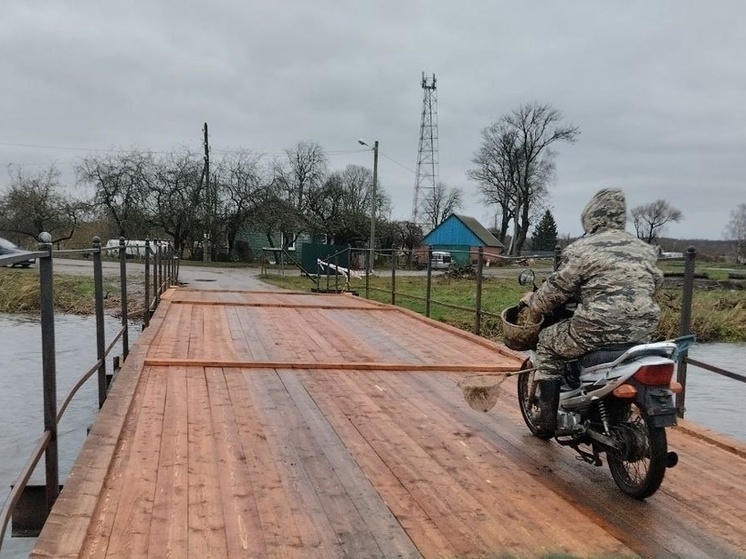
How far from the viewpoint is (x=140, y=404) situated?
12.1 feet

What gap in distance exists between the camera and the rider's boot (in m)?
3.06

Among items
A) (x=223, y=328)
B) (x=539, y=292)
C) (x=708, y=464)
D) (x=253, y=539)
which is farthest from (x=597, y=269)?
(x=223, y=328)

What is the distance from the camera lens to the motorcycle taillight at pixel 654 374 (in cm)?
248

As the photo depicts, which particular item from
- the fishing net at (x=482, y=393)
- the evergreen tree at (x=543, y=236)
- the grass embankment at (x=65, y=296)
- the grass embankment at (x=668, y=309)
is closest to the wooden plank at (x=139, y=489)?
the fishing net at (x=482, y=393)

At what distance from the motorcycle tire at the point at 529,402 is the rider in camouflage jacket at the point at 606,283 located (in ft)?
1.63

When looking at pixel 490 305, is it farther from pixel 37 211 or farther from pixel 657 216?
pixel 657 216

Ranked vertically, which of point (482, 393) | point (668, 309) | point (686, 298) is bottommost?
point (668, 309)

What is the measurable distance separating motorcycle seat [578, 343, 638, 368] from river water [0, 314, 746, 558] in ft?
9.28

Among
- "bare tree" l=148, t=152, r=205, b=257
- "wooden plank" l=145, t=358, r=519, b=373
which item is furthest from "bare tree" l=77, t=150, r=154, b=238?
"wooden plank" l=145, t=358, r=519, b=373

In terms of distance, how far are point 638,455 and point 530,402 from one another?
2.87 feet

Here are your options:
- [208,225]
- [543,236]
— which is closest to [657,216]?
[543,236]

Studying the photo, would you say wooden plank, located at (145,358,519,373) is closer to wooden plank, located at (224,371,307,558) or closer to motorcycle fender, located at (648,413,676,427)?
wooden plank, located at (224,371,307,558)

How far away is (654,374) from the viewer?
97.8 inches

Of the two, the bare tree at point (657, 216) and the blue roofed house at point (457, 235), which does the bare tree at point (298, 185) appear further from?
the bare tree at point (657, 216)
